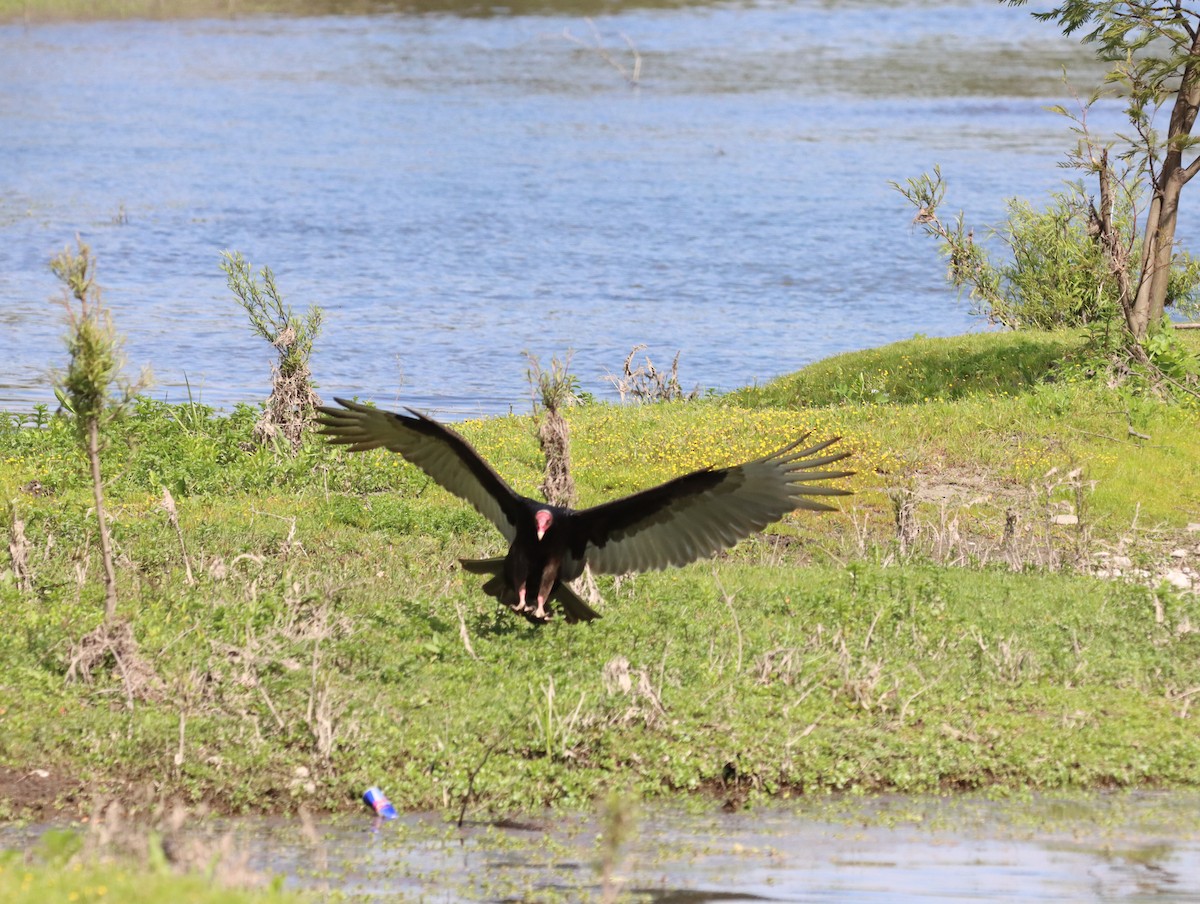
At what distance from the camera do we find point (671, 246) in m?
31.7

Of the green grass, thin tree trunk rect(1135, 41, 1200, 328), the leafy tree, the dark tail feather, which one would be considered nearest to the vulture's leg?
the dark tail feather

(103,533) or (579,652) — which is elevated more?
(103,533)

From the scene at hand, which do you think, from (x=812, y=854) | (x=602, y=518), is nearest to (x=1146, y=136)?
(x=602, y=518)

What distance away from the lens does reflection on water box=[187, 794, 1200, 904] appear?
7.04 meters

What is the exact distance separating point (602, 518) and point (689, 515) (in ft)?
1.65

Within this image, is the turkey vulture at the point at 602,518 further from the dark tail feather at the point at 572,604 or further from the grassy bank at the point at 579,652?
the grassy bank at the point at 579,652

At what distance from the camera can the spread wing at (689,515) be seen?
917 centimetres

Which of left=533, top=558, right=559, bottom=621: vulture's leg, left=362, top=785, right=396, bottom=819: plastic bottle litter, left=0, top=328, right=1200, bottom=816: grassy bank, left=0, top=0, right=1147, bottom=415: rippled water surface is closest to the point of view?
left=362, top=785, right=396, bottom=819: plastic bottle litter

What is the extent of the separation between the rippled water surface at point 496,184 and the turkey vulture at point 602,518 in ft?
33.4

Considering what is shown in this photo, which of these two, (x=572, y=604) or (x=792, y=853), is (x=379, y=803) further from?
(x=572, y=604)

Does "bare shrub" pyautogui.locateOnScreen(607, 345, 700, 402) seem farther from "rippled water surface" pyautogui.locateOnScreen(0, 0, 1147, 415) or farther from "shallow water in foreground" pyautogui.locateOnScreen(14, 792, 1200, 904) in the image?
"shallow water in foreground" pyautogui.locateOnScreen(14, 792, 1200, 904)

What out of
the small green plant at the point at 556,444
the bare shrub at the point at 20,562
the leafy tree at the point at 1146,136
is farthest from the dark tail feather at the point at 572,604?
the leafy tree at the point at 1146,136

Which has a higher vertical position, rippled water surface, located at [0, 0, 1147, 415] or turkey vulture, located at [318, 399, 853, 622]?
turkey vulture, located at [318, 399, 853, 622]

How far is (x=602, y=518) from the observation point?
30.9 feet
